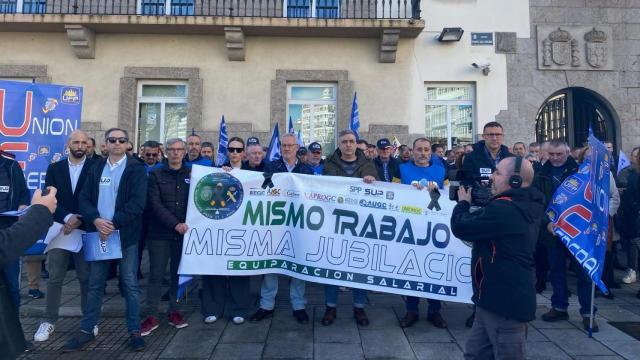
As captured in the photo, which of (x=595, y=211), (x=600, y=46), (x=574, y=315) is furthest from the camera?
(x=600, y=46)

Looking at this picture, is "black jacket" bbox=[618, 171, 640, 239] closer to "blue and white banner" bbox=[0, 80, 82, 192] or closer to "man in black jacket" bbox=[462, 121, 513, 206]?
"man in black jacket" bbox=[462, 121, 513, 206]

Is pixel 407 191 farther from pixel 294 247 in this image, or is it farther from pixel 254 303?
pixel 254 303

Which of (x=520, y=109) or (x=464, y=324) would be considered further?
(x=520, y=109)

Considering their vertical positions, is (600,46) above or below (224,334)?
above

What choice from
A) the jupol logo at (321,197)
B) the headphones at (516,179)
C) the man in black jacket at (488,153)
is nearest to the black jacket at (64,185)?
the jupol logo at (321,197)

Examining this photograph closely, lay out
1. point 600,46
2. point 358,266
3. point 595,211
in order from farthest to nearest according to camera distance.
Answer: point 600,46 < point 358,266 < point 595,211

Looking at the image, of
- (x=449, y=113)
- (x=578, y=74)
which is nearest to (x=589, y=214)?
(x=449, y=113)

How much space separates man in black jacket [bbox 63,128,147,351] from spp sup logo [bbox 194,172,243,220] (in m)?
0.71

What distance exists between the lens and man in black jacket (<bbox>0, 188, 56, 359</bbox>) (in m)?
1.95

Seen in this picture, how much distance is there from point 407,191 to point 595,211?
1.98 meters

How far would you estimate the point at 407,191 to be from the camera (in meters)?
4.68

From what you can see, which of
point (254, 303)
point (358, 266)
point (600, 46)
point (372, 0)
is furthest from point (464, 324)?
point (600, 46)

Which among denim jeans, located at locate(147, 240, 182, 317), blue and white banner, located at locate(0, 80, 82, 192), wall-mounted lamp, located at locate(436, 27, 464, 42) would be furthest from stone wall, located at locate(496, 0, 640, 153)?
blue and white banner, located at locate(0, 80, 82, 192)

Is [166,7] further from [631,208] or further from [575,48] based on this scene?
[631,208]
